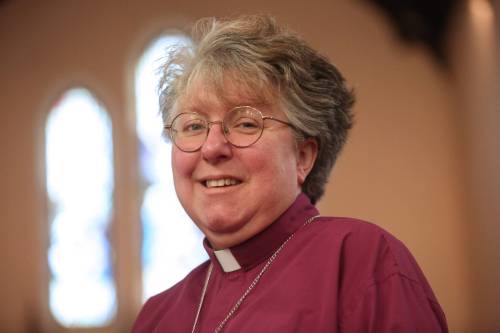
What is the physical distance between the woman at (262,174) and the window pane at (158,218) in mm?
6471

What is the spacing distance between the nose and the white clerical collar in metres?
0.23

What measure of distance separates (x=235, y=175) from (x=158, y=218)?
6777mm

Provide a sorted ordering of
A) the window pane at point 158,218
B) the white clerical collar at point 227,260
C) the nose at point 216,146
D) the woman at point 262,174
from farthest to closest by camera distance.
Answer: the window pane at point 158,218 < the white clerical collar at point 227,260 < the nose at point 216,146 < the woman at point 262,174

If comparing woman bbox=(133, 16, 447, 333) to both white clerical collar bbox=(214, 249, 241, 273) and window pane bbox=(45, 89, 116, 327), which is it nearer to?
white clerical collar bbox=(214, 249, 241, 273)

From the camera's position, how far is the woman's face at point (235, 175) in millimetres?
1635

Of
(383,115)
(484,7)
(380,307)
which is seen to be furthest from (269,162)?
(383,115)

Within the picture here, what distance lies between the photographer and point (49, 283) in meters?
8.37

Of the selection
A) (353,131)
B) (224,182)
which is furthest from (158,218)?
(224,182)

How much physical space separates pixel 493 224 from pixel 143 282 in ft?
11.7

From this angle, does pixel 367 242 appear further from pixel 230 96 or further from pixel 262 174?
pixel 230 96

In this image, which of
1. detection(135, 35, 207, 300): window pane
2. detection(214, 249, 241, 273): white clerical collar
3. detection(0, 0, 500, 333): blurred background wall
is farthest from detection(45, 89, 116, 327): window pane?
detection(214, 249, 241, 273): white clerical collar

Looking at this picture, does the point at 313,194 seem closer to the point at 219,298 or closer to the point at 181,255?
the point at 219,298

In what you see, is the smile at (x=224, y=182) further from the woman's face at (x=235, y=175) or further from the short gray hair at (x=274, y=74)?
the short gray hair at (x=274, y=74)

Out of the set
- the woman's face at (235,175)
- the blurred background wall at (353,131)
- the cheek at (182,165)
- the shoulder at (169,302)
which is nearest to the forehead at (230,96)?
the woman's face at (235,175)
